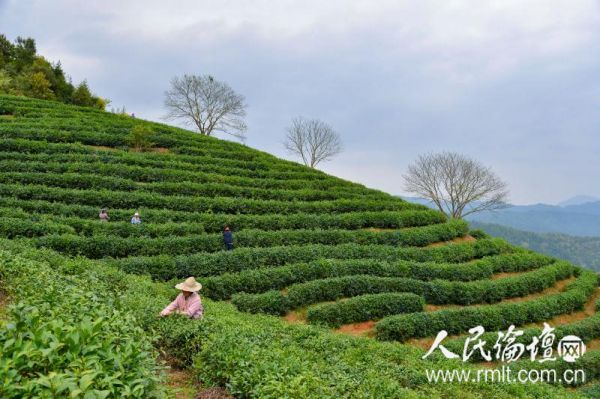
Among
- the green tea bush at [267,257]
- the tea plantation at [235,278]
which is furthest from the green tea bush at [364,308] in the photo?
the green tea bush at [267,257]

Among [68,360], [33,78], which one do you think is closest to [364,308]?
[68,360]

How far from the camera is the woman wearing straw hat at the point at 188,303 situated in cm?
824

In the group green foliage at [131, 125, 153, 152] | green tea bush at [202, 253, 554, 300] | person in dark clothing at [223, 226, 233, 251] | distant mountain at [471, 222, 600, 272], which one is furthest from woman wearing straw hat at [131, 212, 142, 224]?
distant mountain at [471, 222, 600, 272]

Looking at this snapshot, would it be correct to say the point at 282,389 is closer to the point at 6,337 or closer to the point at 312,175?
the point at 6,337

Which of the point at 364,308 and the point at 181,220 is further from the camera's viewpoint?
the point at 181,220

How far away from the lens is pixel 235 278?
15727 millimetres

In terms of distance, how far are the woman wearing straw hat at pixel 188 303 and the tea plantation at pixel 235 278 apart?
44cm

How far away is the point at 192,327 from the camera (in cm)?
739

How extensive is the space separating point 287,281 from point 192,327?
371 inches

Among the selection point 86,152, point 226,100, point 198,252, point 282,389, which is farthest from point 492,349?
point 226,100

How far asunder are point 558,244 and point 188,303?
680ft

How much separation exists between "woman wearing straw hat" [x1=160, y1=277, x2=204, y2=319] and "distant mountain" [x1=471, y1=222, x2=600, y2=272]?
171569 mm

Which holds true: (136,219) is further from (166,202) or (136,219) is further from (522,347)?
(522,347)

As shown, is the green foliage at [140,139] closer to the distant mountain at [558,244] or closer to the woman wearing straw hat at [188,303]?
the woman wearing straw hat at [188,303]
